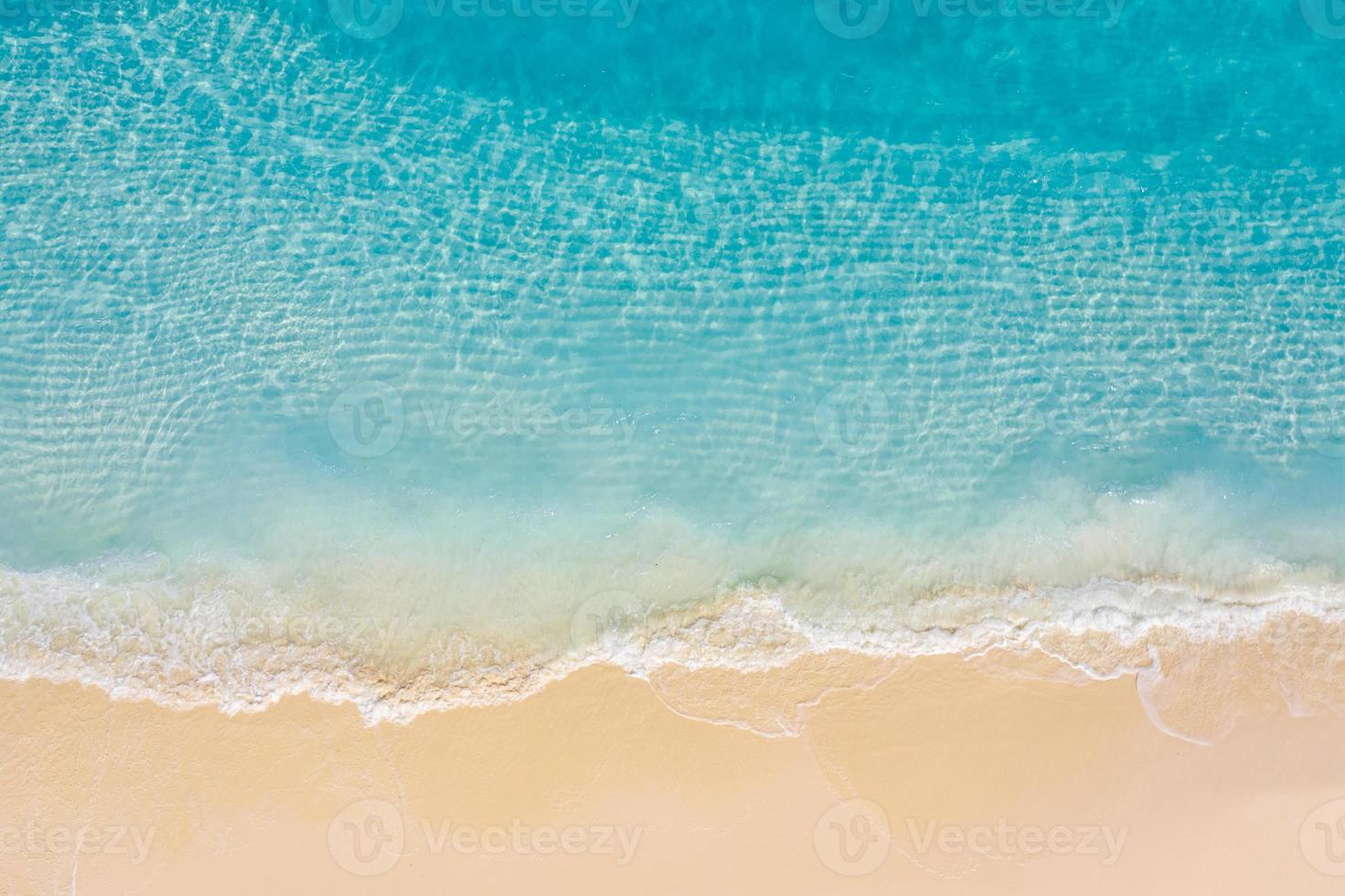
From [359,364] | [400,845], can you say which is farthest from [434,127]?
[400,845]

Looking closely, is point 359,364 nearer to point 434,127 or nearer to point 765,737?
point 434,127
